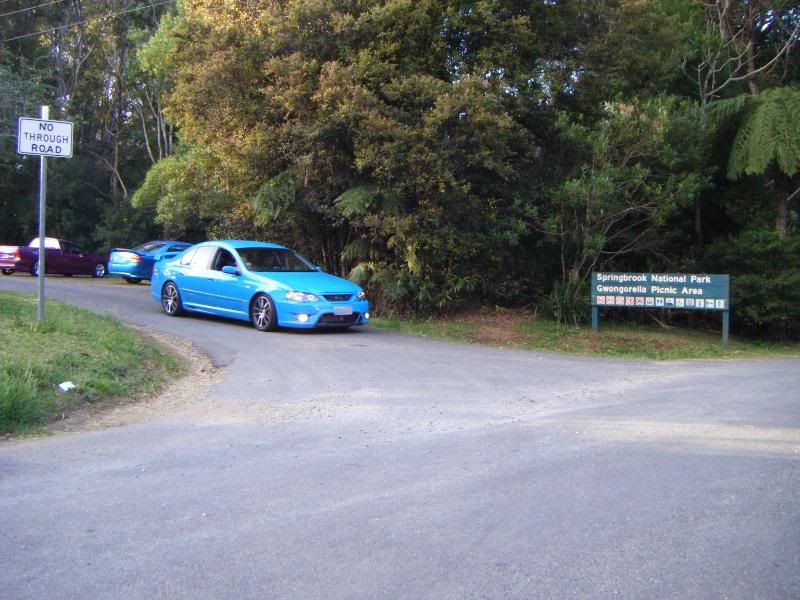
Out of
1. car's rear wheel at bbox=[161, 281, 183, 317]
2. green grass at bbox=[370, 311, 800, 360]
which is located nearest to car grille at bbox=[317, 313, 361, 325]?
green grass at bbox=[370, 311, 800, 360]

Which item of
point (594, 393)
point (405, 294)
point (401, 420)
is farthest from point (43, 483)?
point (405, 294)

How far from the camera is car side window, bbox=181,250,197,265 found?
1549 cm

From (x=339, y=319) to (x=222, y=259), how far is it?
2794mm

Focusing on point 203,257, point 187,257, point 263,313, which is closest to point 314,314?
point 263,313

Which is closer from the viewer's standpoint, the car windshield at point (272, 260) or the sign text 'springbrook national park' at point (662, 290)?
the car windshield at point (272, 260)

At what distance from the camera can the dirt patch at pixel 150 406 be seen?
775 cm

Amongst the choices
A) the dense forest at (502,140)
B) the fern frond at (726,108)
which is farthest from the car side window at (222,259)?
the fern frond at (726,108)

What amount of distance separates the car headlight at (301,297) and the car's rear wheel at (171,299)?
9.86ft

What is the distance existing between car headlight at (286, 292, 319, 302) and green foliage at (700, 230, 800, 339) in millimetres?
9140

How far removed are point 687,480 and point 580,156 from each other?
36.2 feet

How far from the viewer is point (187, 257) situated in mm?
15578

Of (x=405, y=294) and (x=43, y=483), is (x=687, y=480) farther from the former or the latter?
(x=405, y=294)

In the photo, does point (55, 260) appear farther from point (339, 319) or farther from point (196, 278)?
point (339, 319)

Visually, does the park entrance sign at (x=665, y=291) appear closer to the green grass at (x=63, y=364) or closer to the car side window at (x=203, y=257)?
the car side window at (x=203, y=257)
